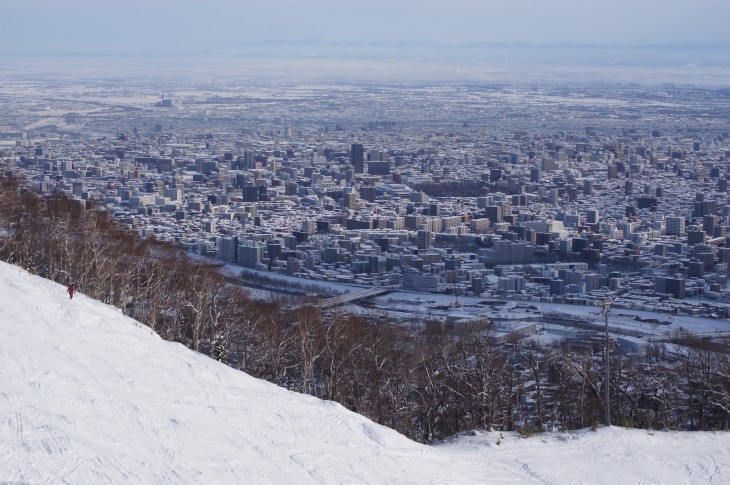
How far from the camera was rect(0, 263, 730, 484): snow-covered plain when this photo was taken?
611 cm

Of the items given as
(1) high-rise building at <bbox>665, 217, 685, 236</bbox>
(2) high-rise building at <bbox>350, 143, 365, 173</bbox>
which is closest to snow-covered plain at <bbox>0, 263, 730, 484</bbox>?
(1) high-rise building at <bbox>665, 217, 685, 236</bbox>

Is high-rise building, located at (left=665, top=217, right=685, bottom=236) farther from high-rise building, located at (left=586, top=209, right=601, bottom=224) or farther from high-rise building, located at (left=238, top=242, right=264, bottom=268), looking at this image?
high-rise building, located at (left=238, top=242, right=264, bottom=268)

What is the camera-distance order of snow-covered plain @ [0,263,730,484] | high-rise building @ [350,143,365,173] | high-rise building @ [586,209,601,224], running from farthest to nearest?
high-rise building @ [350,143,365,173], high-rise building @ [586,209,601,224], snow-covered plain @ [0,263,730,484]

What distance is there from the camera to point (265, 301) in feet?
49.5

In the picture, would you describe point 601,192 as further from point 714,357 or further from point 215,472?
point 215,472

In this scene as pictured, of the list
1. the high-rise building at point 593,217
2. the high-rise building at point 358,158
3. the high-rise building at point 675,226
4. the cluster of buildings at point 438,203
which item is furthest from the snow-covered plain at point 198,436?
the high-rise building at point 358,158

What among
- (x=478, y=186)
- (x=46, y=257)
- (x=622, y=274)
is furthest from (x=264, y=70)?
(x=46, y=257)

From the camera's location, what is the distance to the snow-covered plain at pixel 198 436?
611 cm

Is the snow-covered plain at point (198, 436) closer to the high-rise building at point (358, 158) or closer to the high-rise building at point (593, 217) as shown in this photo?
the high-rise building at point (593, 217)

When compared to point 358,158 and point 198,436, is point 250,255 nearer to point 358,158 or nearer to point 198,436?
point 198,436

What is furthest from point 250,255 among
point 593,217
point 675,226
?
point 675,226

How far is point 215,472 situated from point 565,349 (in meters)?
6.67

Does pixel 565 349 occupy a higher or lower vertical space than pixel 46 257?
lower

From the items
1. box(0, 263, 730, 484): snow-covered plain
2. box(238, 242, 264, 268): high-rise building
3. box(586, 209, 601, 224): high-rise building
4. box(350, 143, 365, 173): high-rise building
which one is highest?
box(0, 263, 730, 484): snow-covered plain
